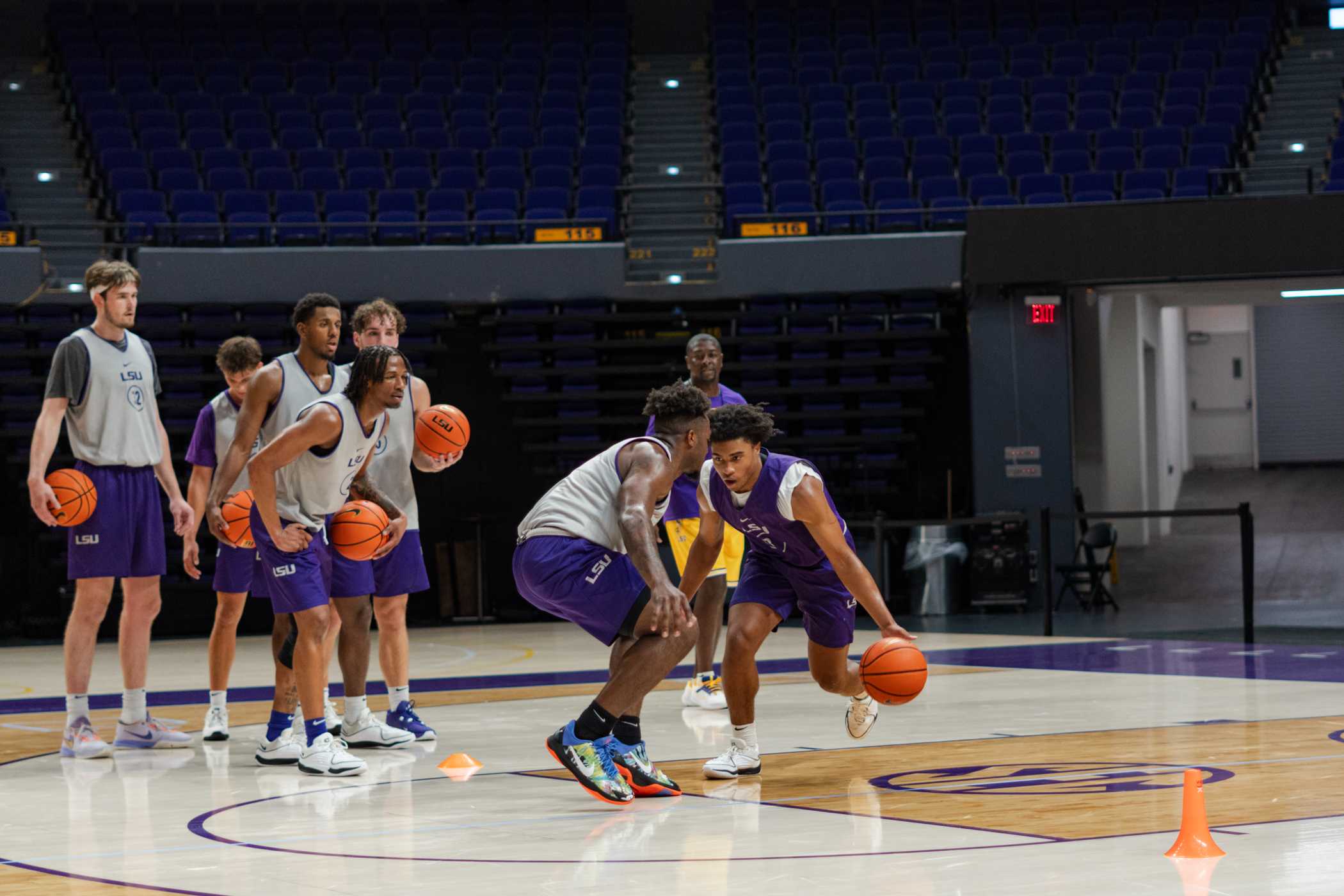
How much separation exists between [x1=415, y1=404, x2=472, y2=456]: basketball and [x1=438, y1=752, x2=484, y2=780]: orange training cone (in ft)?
4.13

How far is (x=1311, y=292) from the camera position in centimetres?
1593

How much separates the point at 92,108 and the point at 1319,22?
15452 mm

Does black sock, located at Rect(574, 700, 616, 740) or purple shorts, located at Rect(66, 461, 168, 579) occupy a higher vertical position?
purple shorts, located at Rect(66, 461, 168, 579)

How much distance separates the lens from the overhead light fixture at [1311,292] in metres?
15.7

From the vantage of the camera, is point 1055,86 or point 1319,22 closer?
point 1055,86

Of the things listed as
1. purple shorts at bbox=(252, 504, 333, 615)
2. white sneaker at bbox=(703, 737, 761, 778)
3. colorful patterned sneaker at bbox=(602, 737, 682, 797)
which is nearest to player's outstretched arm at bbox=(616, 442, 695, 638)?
colorful patterned sneaker at bbox=(602, 737, 682, 797)

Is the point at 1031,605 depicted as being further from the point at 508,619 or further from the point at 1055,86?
the point at 1055,86

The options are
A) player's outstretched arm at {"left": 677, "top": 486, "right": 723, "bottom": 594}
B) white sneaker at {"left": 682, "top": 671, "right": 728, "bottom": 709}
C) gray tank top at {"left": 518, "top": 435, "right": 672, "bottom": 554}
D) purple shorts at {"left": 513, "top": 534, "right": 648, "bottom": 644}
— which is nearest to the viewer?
purple shorts at {"left": 513, "top": 534, "right": 648, "bottom": 644}

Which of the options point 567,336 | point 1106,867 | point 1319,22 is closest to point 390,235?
point 567,336

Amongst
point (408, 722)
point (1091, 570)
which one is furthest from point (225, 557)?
point (1091, 570)

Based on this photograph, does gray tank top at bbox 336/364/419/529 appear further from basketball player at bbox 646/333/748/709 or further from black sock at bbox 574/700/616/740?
black sock at bbox 574/700/616/740

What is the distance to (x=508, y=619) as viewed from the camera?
16156 mm

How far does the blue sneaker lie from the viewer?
6820 mm

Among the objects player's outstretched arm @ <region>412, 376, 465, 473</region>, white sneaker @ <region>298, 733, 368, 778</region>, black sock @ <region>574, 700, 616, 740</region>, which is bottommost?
white sneaker @ <region>298, 733, 368, 778</region>
